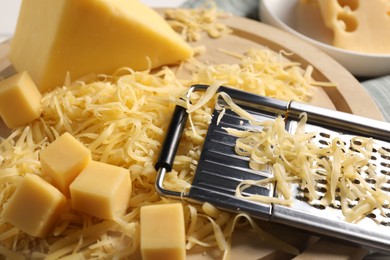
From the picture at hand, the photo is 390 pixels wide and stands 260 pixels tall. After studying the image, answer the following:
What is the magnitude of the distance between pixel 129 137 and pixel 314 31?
100 centimetres

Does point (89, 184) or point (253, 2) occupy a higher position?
point (89, 184)

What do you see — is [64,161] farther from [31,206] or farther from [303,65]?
[303,65]

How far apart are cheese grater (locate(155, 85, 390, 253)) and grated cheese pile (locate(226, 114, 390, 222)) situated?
0.01m

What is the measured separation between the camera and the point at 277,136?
4.11 feet

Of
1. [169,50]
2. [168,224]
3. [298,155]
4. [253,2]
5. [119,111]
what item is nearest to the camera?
[168,224]

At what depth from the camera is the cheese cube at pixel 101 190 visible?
3.61 feet

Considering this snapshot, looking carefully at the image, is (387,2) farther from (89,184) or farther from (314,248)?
(89,184)

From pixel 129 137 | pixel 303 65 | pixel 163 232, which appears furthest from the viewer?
pixel 303 65

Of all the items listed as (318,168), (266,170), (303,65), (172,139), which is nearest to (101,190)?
(172,139)

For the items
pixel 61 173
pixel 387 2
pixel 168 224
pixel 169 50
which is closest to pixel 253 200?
pixel 168 224

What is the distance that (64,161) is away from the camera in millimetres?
1161

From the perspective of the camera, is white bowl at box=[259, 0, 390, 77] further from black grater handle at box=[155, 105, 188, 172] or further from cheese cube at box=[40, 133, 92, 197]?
cheese cube at box=[40, 133, 92, 197]

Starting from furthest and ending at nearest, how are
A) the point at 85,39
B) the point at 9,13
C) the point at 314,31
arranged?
1. the point at 9,13
2. the point at 314,31
3. the point at 85,39

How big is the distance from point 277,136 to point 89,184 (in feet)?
1.49
